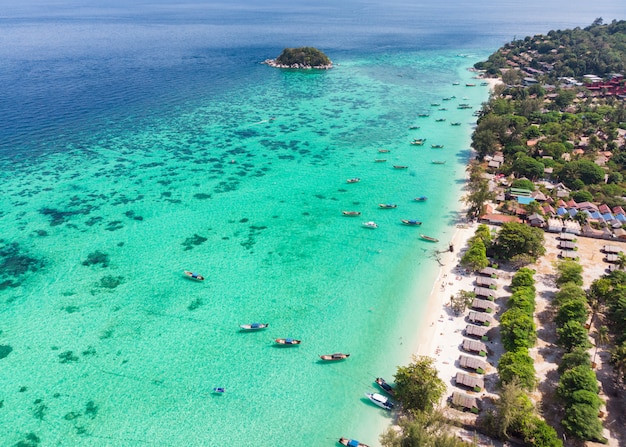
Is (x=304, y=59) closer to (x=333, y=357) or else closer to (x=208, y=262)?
(x=208, y=262)

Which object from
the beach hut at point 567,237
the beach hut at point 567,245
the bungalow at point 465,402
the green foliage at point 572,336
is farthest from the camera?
the beach hut at point 567,237

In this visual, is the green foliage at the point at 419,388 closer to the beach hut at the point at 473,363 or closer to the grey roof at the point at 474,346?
the beach hut at the point at 473,363

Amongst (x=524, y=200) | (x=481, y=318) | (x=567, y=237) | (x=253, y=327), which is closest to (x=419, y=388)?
(x=481, y=318)

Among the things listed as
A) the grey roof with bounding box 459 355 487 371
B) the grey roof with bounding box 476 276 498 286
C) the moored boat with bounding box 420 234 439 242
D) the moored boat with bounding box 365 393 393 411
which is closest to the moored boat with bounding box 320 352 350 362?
the moored boat with bounding box 365 393 393 411

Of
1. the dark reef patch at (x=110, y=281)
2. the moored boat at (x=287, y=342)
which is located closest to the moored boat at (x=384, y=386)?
the moored boat at (x=287, y=342)

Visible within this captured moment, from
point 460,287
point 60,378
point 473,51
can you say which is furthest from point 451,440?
point 473,51

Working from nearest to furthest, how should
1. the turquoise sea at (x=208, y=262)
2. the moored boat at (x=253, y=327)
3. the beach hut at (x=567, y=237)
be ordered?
the turquoise sea at (x=208, y=262) < the moored boat at (x=253, y=327) < the beach hut at (x=567, y=237)
